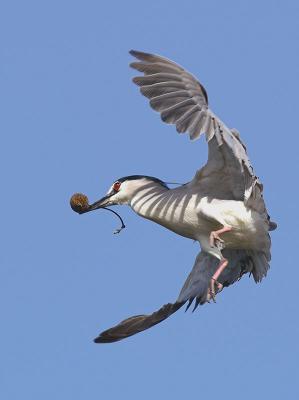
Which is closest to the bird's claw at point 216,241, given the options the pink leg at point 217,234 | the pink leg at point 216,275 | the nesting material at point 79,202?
the pink leg at point 217,234

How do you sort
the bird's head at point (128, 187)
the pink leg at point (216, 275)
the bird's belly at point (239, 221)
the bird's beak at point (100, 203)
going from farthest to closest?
the bird's beak at point (100, 203)
the bird's head at point (128, 187)
the pink leg at point (216, 275)
the bird's belly at point (239, 221)

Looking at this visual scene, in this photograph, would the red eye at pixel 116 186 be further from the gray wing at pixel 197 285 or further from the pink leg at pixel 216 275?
the pink leg at pixel 216 275

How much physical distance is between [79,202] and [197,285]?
1895 millimetres

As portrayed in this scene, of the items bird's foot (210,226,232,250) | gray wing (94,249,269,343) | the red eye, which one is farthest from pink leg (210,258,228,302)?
the red eye

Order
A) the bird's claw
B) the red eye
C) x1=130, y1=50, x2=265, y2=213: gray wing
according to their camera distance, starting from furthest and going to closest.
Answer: the red eye
the bird's claw
x1=130, y1=50, x2=265, y2=213: gray wing

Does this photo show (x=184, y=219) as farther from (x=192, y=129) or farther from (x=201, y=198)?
(x=192, y=129)

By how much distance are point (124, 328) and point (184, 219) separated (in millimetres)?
1879

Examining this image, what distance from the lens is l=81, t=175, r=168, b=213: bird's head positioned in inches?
711

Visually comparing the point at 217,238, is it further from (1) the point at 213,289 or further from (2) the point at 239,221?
(1) the point at 213,289

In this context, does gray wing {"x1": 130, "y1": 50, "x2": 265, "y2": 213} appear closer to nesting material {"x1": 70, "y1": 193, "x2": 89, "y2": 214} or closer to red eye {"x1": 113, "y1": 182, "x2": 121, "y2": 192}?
red eye {"x1": 113, "y1": 182, "x2": 121, "y2": 192}

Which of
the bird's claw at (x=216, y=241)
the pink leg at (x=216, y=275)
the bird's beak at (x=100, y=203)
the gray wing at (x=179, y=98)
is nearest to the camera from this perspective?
the gray wing at (x=179, y=98)

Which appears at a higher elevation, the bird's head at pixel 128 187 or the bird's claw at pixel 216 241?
the bird's head at pixel 128 187

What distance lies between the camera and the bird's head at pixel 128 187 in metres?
18.0

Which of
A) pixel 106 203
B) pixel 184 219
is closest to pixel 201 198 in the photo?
pixel 184 219
